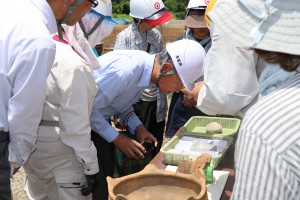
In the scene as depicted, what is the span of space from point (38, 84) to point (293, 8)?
125 centimetres

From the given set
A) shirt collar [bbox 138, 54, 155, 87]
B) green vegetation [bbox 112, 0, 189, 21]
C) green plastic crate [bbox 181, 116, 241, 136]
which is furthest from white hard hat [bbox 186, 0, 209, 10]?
green vegetation [bbox 112, 0, 189, 21]

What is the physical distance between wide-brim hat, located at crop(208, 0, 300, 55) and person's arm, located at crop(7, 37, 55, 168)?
3.53ft

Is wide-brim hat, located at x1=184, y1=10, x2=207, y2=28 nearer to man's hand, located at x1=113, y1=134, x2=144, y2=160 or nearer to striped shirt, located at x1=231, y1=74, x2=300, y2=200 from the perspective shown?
→ man's hand, located at x1=113, y1=134, x2=144, y2=160

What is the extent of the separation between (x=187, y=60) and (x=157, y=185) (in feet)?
3.55

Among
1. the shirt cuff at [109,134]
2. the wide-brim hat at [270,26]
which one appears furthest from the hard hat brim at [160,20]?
the wide-brim hat at [270,26]

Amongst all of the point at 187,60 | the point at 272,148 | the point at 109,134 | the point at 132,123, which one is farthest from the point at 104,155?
the point at 272,148

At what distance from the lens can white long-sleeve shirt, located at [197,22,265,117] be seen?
1.70 metres

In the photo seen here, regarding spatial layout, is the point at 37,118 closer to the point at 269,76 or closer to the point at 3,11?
the point at 3,11

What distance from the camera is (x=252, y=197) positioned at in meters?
0.71

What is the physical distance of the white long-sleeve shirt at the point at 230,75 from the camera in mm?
1695

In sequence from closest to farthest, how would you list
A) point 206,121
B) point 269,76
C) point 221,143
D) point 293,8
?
point 293,8, point 269,76, point 221,143, point 206,121

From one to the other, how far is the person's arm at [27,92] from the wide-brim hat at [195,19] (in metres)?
1.86

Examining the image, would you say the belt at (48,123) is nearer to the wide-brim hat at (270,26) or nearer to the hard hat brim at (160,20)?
the wide-brim hat at (270,26)

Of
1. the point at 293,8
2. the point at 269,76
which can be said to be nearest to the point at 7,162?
the point at 269,76
